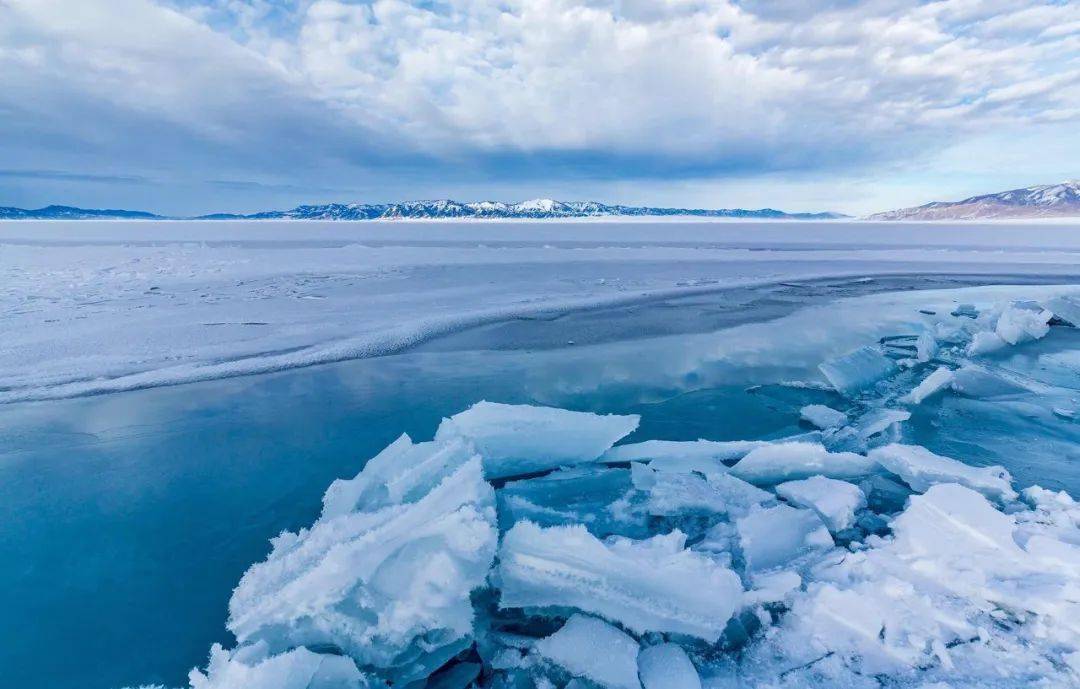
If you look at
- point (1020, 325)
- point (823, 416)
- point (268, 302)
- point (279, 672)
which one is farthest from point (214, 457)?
point (1020, 325)

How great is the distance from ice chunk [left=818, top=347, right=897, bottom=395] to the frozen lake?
31 centimetres

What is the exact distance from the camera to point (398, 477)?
8.23 feet

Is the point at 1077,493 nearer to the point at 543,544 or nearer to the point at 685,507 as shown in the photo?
the point at 685,507

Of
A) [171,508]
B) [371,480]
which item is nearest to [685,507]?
[371,480]

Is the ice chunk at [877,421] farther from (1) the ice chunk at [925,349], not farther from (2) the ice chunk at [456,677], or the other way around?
(2) the ice chunk at [456,677]

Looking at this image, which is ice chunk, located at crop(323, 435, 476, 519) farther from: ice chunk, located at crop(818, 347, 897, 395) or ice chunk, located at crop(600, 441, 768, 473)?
ice chunk, located at crop(818, 347, 897, 395)

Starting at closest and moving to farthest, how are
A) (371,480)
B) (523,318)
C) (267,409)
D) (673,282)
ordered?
(371,480) < (267,409) < (523,318) < (673,282)

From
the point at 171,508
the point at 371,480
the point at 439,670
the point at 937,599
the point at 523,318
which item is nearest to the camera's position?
the point at 439,670

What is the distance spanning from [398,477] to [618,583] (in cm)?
109

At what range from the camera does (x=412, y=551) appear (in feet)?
6.93

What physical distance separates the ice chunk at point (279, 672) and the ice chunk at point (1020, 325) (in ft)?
25.2

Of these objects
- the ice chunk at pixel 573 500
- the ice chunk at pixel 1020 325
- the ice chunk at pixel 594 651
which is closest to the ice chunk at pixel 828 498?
the ice chunk at pixel 573 500

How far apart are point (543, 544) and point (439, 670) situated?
568mm

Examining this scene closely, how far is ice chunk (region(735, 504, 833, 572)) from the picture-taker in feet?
7.95
